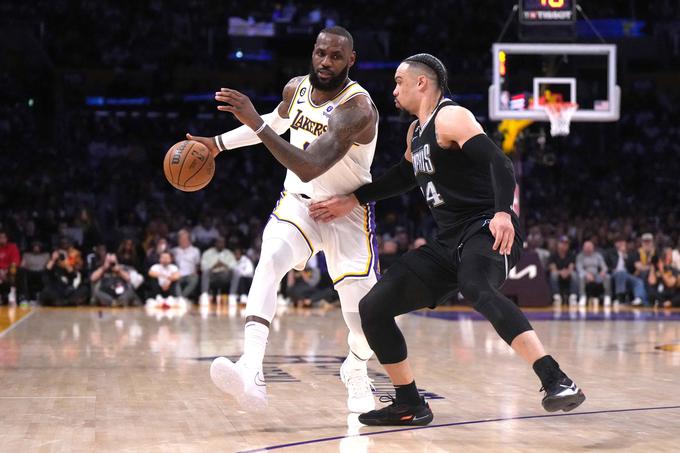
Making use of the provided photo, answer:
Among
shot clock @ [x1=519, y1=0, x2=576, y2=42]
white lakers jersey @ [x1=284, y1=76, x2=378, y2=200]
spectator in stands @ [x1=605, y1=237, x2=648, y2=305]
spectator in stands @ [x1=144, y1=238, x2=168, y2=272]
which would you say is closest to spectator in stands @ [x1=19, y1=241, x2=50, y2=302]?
spectator in stands @ [x1=144, y1=238, x2=168, y2=272]

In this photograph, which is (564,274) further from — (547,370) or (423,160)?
(547,370)

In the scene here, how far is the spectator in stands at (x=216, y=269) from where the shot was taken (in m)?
17.4

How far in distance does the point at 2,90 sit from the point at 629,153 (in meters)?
17.2

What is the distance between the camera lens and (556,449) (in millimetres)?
4504

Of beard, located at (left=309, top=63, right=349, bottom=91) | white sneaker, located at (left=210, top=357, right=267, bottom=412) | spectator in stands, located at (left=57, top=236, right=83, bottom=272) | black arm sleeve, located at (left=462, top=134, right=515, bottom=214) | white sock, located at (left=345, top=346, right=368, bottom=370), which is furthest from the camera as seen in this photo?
spectator in stands, located at (left=57, top=236, right=83, bottom=272)

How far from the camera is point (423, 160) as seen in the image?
16.9ft

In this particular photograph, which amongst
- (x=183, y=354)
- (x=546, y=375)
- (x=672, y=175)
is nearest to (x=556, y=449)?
(x=546, y=375)

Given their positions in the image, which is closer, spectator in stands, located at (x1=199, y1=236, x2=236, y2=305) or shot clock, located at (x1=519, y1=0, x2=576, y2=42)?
shot clock, located at (x1=519, y1=0, x2=576, y2=42)

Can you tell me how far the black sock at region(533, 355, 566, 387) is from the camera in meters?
4.55

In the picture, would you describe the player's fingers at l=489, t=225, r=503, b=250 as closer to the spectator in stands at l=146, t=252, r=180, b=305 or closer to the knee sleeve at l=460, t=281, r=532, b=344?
the knee sleeve at l=460, t=281, r=532, b=344

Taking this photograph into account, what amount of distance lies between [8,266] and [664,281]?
37.5 ft

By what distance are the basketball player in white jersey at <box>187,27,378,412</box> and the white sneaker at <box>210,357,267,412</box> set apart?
175 mm

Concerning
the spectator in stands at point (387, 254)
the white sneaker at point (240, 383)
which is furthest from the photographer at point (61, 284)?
the white sneaker at point (240, 383)

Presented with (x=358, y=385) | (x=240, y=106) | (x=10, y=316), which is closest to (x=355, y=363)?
(x=358, y=385)
